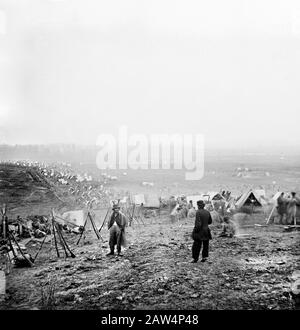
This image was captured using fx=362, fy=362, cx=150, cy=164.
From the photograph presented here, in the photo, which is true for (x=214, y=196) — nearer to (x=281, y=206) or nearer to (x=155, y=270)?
(x=281, y=206)

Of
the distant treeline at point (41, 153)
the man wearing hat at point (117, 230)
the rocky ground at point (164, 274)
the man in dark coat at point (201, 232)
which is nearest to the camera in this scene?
the rocky ground at point (164, 274)

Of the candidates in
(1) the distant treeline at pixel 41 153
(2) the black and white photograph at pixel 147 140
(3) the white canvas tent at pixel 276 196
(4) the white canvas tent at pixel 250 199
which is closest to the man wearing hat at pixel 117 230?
(2) the black and white photograph at pixel 147 140

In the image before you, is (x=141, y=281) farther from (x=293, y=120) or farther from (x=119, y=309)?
(x=293, y=120)

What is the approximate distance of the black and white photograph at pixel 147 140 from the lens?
3396 millimetres

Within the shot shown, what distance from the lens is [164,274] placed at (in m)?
3.24

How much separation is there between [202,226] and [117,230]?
0.81 meters

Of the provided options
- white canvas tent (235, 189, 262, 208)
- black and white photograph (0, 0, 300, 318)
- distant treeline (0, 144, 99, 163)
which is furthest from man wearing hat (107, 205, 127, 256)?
white canvas tent (235, 189, 262, 208)

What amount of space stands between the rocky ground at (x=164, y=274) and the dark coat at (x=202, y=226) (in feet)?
0.25

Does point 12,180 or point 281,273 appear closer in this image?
point 281,273

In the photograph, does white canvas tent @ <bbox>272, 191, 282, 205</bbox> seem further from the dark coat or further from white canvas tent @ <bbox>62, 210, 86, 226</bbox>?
white canvas tent @ <bbox>62, 210, 86, 226</bbox>

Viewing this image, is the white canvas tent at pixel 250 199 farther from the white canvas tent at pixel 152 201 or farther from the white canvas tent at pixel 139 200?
the white canvas tent at pixel 139 200

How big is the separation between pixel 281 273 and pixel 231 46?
2177 mm
